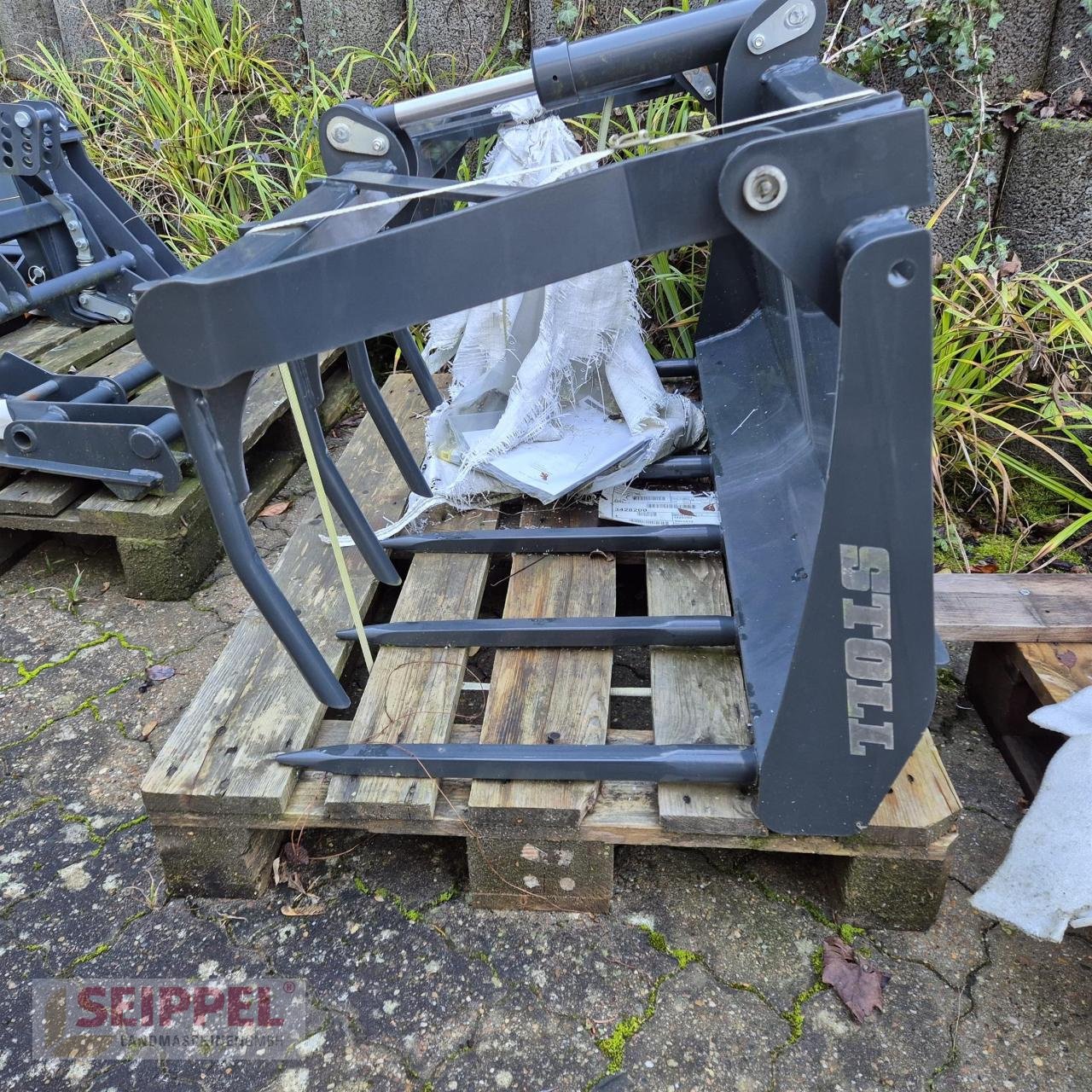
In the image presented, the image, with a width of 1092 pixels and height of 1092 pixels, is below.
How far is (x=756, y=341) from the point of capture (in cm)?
234

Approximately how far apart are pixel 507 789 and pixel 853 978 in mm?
632

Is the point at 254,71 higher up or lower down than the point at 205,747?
higher up

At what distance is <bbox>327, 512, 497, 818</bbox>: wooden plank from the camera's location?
1.49m

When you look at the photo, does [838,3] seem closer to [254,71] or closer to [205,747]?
[254,71]

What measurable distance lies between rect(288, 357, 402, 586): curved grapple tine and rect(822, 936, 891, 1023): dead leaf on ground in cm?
113

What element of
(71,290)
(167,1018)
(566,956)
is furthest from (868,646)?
(71,290)

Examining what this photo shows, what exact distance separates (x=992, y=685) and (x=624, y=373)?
1162 mm

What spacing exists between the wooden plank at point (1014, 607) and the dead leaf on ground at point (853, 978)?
62cm

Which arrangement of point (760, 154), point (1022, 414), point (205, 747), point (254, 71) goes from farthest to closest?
point (254, 71) < point (1022, 414) < point (205, 747) < point (760, 154)

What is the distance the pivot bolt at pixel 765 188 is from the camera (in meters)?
1.05

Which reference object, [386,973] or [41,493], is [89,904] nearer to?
[386,973]

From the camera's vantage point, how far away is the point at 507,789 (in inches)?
58.7

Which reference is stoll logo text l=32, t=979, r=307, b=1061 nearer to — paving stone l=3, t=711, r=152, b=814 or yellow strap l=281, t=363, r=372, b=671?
paving stone l=3, t=711, r=152, b=814

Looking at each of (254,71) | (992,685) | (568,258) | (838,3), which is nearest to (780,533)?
(992,685)
